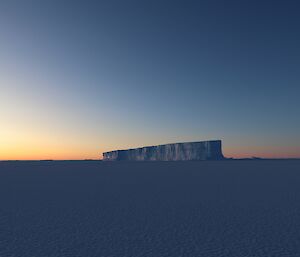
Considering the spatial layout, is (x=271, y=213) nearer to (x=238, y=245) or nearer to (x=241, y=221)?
(x=241, y=221)

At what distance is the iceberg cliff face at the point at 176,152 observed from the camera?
127000 millimetres

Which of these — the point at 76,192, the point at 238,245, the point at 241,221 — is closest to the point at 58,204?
the point at 76,192

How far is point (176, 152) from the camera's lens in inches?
5768

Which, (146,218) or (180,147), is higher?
(180,147)

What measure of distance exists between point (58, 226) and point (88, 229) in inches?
38.3

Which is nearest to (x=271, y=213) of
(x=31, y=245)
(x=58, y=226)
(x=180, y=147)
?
(x=58, y=226)

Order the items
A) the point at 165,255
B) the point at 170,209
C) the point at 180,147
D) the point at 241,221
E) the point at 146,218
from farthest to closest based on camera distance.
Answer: the point at 180,147 < the point at 170,209 < the point at 146,218 < the point at 241,221 < the point at 165,255

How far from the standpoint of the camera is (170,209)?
11.8 meters

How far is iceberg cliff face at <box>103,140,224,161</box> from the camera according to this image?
127m

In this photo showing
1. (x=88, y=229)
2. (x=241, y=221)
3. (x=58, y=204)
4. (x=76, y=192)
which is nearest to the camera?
(x=88, y=229)

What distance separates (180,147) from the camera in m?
146

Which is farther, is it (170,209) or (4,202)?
(4,202)

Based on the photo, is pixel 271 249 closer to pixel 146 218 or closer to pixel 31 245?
pixel 146 218

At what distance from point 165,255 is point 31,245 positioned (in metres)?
2.93
